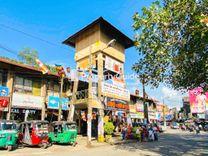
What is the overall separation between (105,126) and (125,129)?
10.0ft

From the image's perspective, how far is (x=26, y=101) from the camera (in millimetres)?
29062

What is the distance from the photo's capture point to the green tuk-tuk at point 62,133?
2380 centimetres

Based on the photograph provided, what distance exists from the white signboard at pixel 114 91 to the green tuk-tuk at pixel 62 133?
7.30 m

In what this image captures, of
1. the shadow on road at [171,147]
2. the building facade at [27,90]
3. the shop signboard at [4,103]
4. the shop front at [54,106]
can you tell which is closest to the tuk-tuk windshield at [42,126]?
the shop signboard at [4,103]

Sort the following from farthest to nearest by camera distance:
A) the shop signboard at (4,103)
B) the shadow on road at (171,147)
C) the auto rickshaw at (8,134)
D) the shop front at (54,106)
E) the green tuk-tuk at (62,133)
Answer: the shop front at (54,106), the shop signboard at (4,103), the green tuk-tuk at (62,133), the shadow on road at (171,147), the auto rickshaw at (8,134)

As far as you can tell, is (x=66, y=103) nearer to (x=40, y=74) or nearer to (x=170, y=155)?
(x=40, y=74)

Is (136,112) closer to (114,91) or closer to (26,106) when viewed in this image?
(114,91)

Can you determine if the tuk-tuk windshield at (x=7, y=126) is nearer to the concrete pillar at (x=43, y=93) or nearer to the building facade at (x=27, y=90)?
the building facade at (x=27, y=90)

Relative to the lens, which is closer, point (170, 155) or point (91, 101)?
point (170, 155)

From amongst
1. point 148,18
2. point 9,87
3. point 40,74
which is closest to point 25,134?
point 9,87

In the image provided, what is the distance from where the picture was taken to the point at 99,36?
3222cm

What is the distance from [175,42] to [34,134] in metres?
12.1

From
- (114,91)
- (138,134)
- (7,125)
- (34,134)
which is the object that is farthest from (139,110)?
(7,125)

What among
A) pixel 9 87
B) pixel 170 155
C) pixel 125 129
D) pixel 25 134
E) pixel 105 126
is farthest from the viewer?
pixel 125 129
